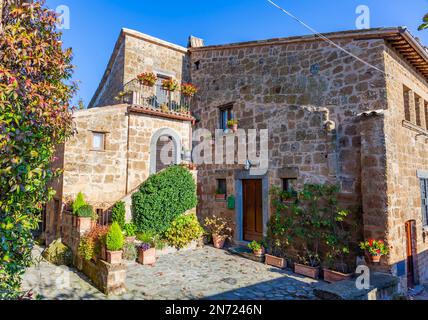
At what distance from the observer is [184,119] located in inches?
439

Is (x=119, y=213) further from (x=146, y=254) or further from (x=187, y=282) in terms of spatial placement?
(x=187, y=282)

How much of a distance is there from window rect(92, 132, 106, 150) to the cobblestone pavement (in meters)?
3.46

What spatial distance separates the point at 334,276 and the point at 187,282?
3.50 meters

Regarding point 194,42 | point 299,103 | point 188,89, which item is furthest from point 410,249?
point 194,42

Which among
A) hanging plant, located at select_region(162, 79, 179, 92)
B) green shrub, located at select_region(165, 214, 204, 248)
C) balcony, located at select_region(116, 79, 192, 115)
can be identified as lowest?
green shrub, located at select_region(165, 214, 204, 248)

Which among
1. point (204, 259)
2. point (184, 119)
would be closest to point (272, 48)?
point (184, 119)

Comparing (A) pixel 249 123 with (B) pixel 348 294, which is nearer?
(B) pixel 348 294

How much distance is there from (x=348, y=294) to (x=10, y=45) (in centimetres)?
Result: 556

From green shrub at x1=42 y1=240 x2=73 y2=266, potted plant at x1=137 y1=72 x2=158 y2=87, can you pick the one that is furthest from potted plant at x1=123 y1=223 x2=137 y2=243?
potted plant at x1=137 y1=72 x2=158 y2=87

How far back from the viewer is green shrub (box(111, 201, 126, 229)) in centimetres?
827

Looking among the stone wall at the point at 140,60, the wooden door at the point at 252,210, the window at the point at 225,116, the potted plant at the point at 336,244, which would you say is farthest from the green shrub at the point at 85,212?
the potted plant at the point at 336,244

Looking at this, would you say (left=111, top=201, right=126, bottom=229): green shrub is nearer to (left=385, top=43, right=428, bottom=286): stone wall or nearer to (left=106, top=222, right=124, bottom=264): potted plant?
(left=106, top=222, right=124, bottom=264): potted plant

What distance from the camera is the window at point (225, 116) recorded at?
1070 cm
